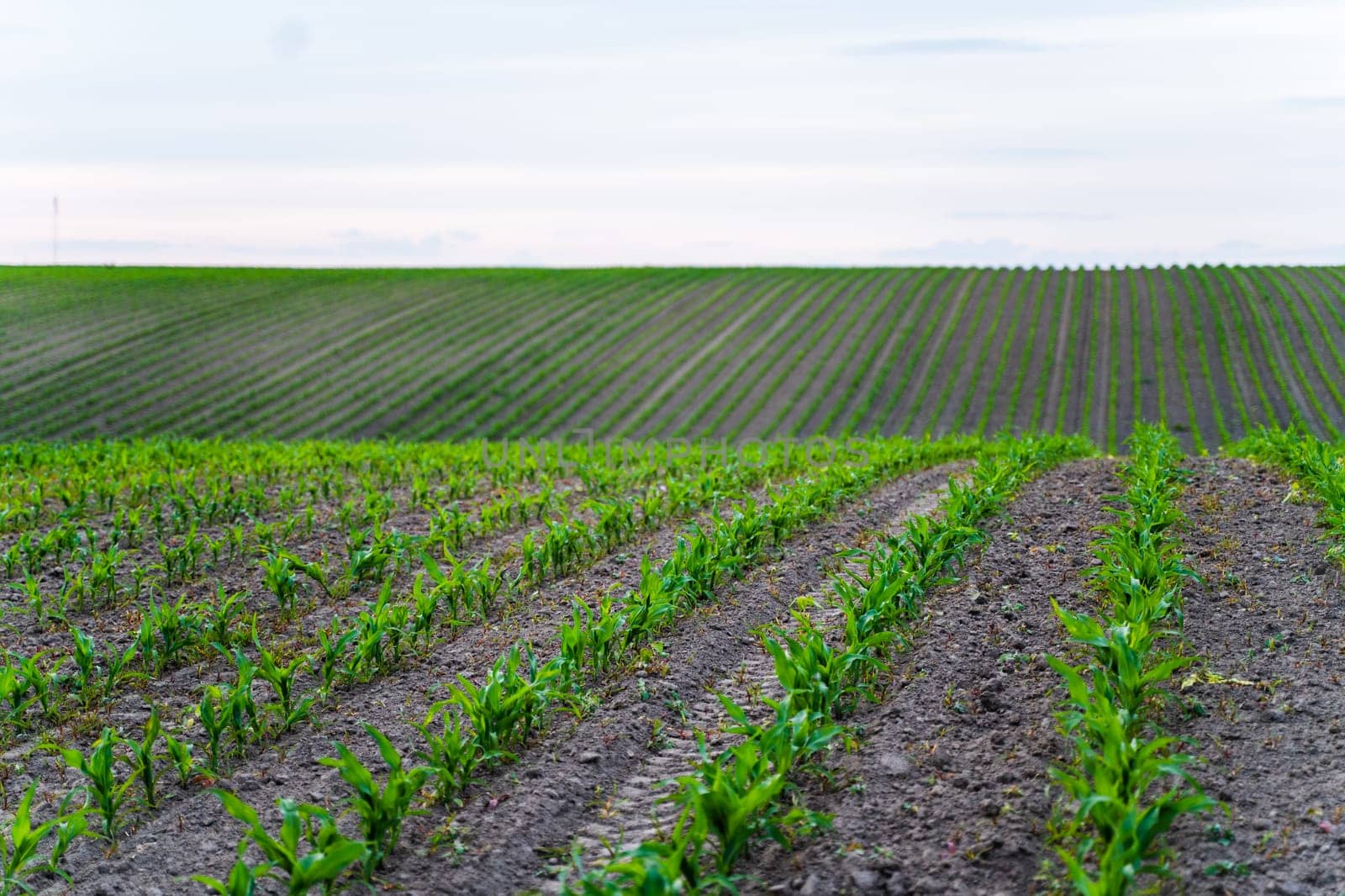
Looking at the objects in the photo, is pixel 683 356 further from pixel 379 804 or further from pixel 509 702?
pixel 379 804

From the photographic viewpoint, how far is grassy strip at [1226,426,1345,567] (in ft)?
31.3

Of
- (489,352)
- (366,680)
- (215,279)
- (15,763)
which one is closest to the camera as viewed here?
(15,763)

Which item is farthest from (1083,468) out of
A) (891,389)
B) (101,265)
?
(101,265)

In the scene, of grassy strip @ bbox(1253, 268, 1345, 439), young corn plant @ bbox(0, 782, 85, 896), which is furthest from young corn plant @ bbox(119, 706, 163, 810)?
grassy strip @ bbox(1253, 268, 1345, 439)

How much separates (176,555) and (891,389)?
22.8m

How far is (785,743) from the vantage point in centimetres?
531

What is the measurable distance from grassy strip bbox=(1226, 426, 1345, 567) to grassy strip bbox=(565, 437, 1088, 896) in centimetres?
315

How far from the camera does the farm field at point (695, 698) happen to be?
196 inches

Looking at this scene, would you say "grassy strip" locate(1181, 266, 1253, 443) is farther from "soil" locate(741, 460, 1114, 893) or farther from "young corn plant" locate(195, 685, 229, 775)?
"young corn plant" locate(195, 685, 229, 775)

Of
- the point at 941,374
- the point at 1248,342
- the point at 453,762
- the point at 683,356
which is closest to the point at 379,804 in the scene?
the point at 453,762

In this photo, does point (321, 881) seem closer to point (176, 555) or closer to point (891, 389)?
point (176, 555)

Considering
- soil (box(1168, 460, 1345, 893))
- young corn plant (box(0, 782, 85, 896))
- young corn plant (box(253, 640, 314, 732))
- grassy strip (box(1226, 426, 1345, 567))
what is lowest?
young corn plant (box(0, 782, 85, 896))

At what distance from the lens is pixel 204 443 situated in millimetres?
19328

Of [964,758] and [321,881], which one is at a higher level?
[964,758]
